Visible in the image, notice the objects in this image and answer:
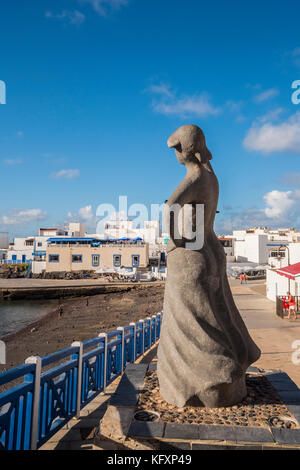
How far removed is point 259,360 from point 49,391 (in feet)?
16.7

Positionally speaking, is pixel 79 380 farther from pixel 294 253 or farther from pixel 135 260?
pixel 135 260

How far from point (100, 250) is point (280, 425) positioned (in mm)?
39633

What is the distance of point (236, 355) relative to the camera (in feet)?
12.5

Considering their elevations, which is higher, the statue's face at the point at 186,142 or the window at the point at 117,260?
the statue's face at the point at 186,142

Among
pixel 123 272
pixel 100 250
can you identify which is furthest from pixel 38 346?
pixel 100 250

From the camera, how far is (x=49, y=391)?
3.42 m

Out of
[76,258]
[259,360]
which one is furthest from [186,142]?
[76,258]

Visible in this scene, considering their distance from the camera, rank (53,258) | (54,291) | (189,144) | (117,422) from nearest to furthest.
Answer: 1. (117,422)
2. (189,144)
3. (54,291)
4. (53,258)

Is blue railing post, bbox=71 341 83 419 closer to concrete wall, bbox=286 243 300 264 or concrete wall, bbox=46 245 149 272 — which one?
concrete wall, bbox=286 243 300 264

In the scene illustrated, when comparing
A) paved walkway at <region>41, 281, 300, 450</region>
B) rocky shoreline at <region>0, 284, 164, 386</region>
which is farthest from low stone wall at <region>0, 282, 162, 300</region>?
paved walkway at <region>41, 281, 300, 450</region>

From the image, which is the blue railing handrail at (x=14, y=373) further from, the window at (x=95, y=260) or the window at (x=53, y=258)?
the window at (x=53, y=258)

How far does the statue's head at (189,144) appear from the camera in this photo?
13.0 ft

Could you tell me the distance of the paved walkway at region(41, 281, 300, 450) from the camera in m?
3.52

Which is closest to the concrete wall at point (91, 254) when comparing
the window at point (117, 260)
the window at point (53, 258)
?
the window at point (53, 258)
